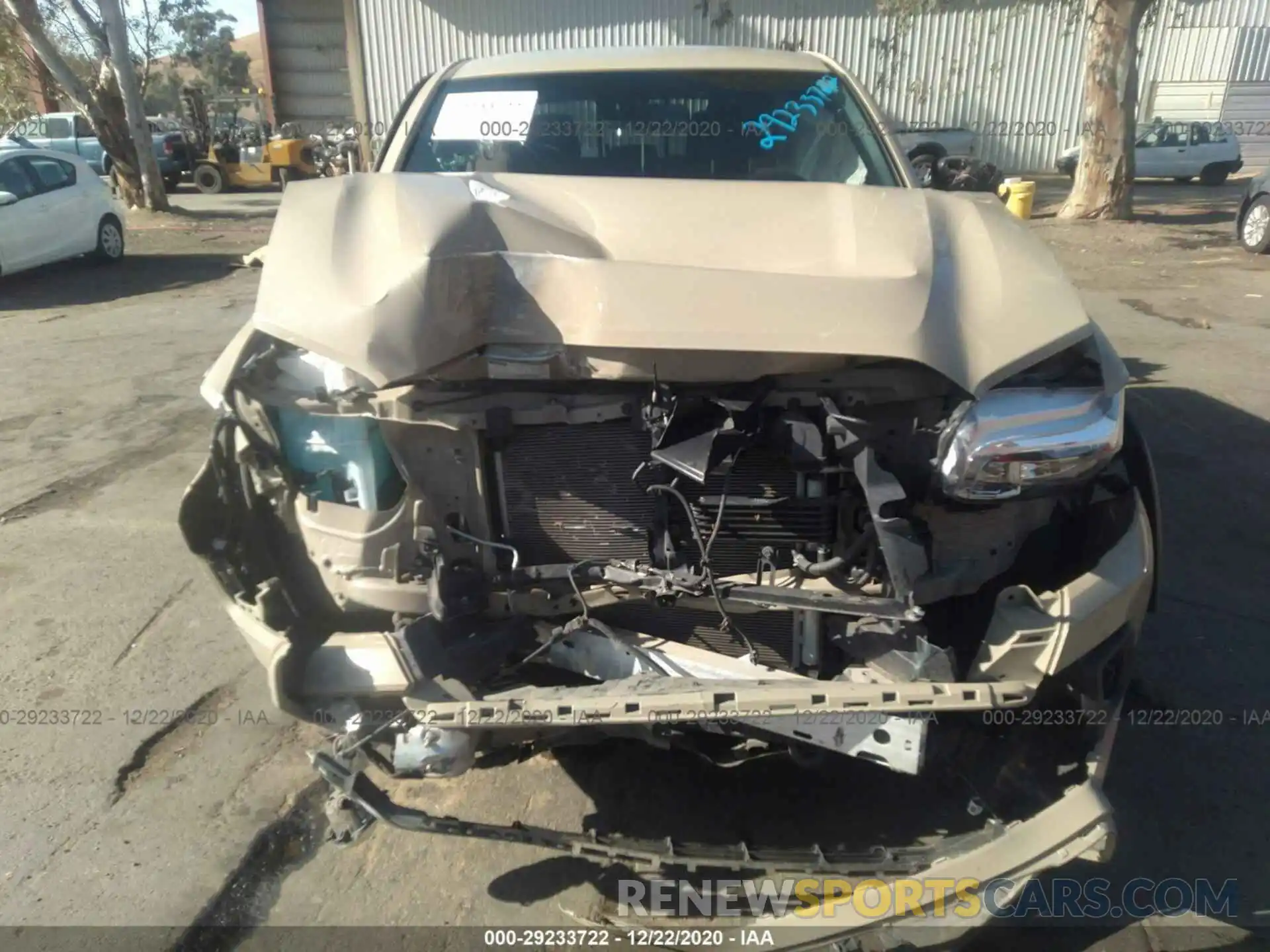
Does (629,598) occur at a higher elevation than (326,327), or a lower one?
lower

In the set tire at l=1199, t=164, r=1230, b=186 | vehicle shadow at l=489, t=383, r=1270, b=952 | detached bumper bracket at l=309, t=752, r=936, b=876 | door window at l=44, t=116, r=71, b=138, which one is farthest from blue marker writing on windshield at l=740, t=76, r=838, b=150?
door window at l=44, t=116, r=71, b=138

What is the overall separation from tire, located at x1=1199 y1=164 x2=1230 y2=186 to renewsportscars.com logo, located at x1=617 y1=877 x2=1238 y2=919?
24222 millimetres

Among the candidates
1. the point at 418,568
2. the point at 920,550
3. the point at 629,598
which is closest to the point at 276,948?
the point at 418,568

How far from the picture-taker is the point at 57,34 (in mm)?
18312

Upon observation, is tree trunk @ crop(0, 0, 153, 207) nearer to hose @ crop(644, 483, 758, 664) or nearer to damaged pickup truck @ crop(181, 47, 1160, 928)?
damaged pickup truck @ crop(181, 47, 1160, 928)

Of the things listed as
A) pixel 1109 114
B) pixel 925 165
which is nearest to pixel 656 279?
pixel 925 165

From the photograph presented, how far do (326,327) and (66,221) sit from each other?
38.7 ft

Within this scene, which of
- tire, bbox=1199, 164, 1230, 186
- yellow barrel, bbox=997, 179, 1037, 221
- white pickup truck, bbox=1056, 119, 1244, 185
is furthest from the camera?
tire, bbox=1199, 164, 1230, 186

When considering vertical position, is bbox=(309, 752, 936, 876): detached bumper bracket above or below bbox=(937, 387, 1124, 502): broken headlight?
below

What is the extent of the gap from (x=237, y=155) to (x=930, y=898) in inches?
1007

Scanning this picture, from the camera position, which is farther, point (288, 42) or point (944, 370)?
point (288, 42)

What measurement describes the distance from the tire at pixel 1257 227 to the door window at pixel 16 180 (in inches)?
590

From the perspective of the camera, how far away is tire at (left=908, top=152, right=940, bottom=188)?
13.2 ft

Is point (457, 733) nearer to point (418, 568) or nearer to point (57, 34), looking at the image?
point (418, 568)
